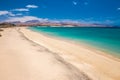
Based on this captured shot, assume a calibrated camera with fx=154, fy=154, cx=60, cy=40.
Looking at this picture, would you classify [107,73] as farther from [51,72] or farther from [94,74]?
[51,72]

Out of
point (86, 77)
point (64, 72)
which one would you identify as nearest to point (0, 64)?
point (64, 72)

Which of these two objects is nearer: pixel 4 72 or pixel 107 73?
pixel 4 72

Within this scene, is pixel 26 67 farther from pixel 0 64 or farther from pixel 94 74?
pixel 94 74

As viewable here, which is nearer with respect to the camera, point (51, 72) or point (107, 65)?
point (51, 72)

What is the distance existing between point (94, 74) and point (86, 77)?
69 centimetres

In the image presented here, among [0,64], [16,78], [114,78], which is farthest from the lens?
[0,64]

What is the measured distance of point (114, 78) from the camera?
688cm

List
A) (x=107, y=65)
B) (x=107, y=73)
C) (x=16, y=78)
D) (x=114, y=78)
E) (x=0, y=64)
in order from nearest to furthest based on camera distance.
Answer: (x=16, y=78) → (x=114, y=78) → (x=107, y=73) → (x=0, y=64) → (x=107, y=65)

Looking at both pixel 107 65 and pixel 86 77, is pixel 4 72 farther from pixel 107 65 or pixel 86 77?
pixel 107 65

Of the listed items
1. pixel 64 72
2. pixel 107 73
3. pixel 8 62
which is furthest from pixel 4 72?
pixel 107 73

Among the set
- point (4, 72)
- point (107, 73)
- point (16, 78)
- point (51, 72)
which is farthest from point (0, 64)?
point (107, 73)

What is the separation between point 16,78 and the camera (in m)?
6.34

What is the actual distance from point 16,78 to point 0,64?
2386 millimetres

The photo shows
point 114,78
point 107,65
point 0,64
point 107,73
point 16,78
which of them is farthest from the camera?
point 107,65
